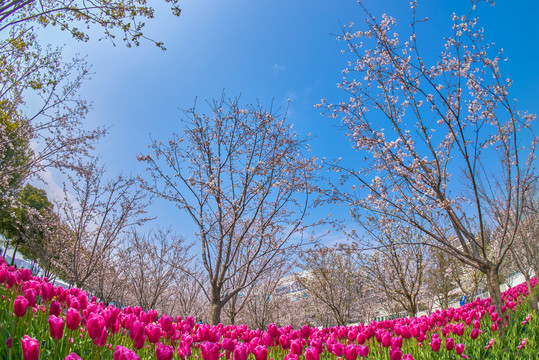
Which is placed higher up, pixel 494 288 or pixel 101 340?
pixel 494 288

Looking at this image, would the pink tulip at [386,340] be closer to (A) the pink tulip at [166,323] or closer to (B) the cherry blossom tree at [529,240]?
(A) the pink tulip at [166,323]

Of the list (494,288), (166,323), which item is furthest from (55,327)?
(494,288)

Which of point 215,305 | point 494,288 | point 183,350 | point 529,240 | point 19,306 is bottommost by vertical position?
point 215,305

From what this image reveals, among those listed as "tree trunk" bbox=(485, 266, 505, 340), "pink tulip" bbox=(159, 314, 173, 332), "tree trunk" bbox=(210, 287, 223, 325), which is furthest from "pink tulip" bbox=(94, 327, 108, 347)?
"tree trunk" bbox=(210, 287, 223, 325)

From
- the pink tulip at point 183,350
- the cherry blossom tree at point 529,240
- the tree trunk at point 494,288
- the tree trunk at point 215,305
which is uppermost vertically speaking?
the cherry blossom tree at point 529,240

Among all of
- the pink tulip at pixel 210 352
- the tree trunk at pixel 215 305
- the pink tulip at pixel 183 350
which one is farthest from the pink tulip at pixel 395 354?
the tree trunk at pixel 215 305

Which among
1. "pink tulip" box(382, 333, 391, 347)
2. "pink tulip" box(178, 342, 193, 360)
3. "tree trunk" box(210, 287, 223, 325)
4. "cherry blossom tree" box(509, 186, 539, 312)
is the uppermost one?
"cherry blossom tree" box(509, 186, 539, 312)

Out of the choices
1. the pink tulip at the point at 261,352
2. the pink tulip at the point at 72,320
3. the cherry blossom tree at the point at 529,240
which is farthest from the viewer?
the cherry blossom tree at the point at 529,240

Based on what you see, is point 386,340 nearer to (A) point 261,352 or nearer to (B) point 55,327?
(A) point 261,352

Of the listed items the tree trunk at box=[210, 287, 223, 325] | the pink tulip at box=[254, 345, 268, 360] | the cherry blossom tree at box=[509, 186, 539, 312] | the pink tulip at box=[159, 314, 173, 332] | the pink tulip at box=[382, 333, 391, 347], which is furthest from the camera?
the cherry blossom tree at box=[509, 186, 539, 312]

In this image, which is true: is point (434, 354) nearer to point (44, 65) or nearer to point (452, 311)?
point (452, 311)

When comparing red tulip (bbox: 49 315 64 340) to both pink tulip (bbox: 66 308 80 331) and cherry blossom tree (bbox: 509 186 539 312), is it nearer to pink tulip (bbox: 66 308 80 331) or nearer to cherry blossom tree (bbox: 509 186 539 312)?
pink tulip (bbox: 66 308 80 331)

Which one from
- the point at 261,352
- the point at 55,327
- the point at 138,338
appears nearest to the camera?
the point at 55,327

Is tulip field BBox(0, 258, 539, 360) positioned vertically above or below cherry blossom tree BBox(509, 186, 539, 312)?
below
